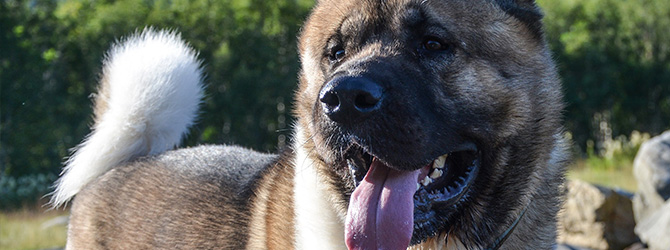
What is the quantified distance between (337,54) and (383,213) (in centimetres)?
66

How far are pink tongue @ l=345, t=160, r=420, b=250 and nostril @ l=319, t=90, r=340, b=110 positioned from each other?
302mm

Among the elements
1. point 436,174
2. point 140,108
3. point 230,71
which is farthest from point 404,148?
point 230,71

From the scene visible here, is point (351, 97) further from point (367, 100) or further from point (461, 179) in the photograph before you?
point (461, 179)

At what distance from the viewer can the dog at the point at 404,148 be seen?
2238 mm

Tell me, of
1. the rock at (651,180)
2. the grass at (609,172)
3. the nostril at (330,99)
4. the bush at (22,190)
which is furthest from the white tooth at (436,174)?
the bush at (22,190)

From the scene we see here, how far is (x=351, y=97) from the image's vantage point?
213 cm

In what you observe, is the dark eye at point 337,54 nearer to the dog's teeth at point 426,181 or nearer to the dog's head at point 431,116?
the dog's head at point 431,116

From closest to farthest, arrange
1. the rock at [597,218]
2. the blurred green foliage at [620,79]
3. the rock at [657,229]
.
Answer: the rock at [657,229]
the rock at [597,218]
the blurred green foliage at [620,79]

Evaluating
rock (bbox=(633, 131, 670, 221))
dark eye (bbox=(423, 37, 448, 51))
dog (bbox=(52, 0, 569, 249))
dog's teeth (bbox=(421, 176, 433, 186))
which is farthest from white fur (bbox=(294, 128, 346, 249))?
rock (bbox=(633, 131, 670, 221))

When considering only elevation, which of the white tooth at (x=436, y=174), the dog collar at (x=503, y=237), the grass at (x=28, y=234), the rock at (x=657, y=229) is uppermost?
the grass at (x=28, y=234)

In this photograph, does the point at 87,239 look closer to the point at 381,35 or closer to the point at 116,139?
the point at 116,139

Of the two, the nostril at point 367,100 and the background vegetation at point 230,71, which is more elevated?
the background vegetation at point 230,71

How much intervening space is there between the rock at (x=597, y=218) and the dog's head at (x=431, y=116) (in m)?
4.19

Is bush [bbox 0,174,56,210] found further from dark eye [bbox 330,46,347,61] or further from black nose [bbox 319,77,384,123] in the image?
black nose [bbox 319,77,384,123]
